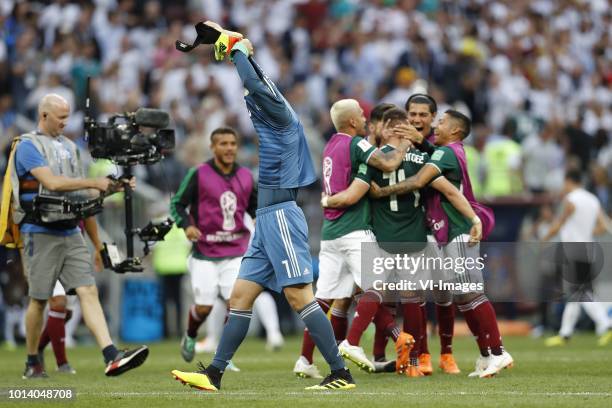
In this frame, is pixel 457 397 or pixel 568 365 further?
pixel 568 365

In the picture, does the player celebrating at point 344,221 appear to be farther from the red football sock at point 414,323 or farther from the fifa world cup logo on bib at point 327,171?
the red football sock at point 414,323

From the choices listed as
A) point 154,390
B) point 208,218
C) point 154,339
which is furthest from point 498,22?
point 154,390

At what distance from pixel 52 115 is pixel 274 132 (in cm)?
313

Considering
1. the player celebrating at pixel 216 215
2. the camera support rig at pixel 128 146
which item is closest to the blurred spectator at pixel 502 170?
the player celebrating at pixel 216 215

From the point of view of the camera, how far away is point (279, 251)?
993 cm

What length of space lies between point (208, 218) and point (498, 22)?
53.0 ft

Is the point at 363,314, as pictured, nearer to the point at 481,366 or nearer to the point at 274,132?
the point at 481,366

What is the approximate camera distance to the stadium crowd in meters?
21.9

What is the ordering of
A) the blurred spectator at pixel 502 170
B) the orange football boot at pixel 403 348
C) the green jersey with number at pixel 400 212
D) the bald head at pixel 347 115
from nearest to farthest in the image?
the orange football boot at pixel 403 348, the green jersey with number at pixel 400 212, the bald head at pixel 347 115, the blurred spectator at pixel 502 170

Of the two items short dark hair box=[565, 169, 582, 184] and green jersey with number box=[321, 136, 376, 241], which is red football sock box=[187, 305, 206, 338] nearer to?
green jersey with number box=[321, 136, 376, 241]

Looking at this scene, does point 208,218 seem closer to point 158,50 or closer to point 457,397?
point 457,397

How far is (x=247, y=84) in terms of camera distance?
9.79 meters

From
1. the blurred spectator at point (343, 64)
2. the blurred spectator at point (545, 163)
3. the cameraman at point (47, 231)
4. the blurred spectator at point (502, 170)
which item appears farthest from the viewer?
the blurred spectator at point (343, 64)

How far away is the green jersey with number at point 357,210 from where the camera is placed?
1156 cm
